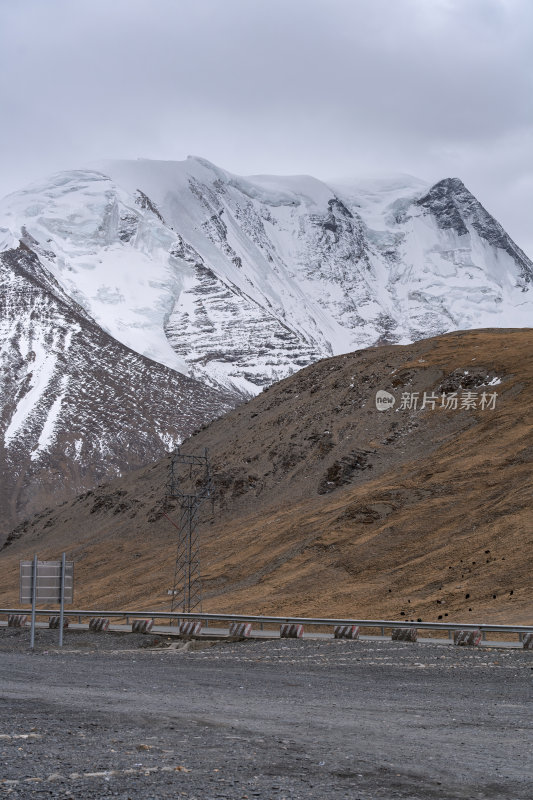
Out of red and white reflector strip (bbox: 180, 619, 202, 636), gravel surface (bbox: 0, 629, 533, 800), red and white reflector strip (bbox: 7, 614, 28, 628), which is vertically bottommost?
red and white reflector strip (bbox: 7, 614, 28, 628)

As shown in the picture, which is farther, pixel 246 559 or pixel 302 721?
pixel 246 559

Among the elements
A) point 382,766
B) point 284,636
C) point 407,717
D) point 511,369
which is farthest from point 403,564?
point 382,766

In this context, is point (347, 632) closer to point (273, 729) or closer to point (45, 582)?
point (45, 582)

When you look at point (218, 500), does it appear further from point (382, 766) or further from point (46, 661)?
point (382, 766)

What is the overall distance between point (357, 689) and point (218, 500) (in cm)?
6296

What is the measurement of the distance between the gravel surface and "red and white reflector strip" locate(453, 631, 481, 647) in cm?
320

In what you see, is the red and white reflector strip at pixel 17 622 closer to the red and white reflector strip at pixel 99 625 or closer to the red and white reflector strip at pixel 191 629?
the red and white reflector strip at pixel 99 625

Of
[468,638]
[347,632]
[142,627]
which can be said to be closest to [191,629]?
[142,627]

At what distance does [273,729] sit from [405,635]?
21490 mm

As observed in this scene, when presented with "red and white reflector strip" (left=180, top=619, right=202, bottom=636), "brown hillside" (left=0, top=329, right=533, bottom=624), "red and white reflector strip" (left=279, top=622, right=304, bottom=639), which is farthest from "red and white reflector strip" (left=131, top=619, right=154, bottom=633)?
"brown hillside" (left=0, top=329, right=533, bottom=624)

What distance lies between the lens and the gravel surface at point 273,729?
10.8 m

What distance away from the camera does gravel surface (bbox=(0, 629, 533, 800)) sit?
35.4ft

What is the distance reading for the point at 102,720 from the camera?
15.6 metres

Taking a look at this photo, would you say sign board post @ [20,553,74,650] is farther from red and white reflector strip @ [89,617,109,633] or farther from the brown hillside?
the brown hillside
